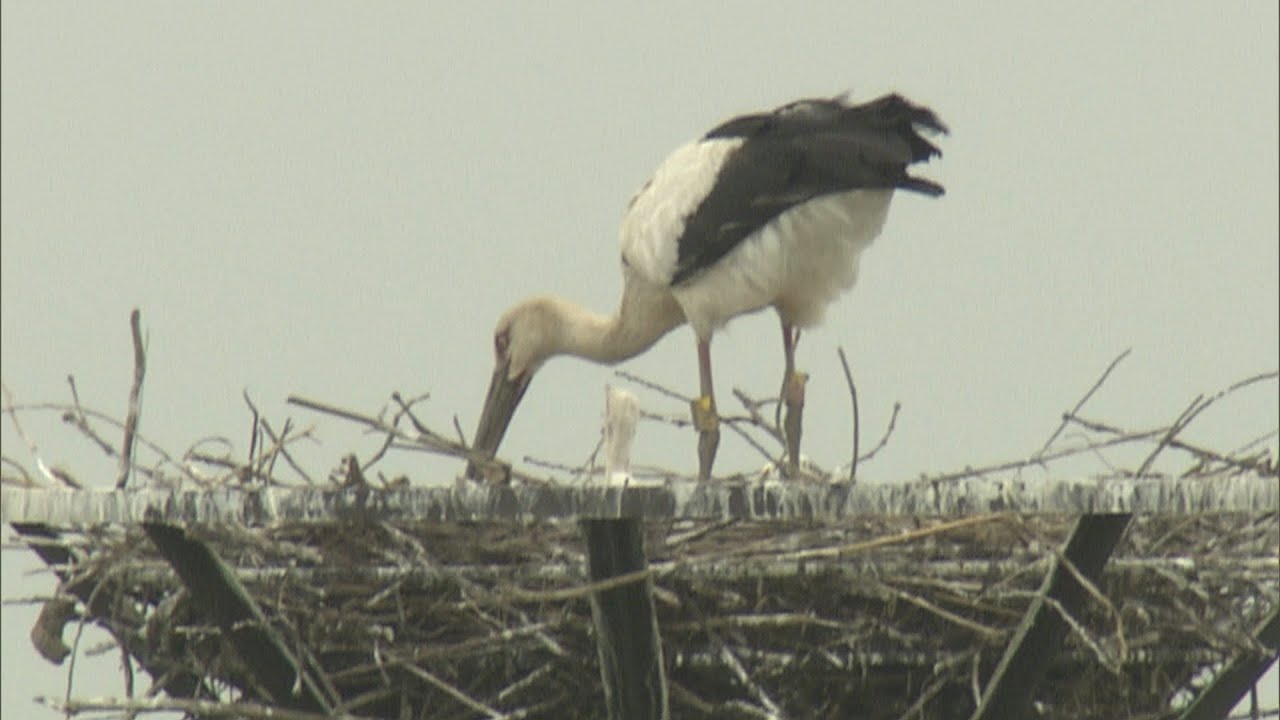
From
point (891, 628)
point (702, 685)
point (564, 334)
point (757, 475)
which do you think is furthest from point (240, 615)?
point (564, 334)

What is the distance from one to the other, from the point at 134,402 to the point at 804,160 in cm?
265

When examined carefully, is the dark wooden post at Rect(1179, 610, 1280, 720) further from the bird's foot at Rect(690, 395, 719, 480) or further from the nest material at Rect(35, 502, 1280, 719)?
the bird's foot at Rect(690, 395, 719, 480)

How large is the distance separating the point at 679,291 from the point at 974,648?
9.06 ft

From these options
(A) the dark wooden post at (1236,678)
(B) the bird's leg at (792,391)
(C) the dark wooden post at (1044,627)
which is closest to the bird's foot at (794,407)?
(B) the bird's leg at (792,391)

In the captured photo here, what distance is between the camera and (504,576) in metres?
6.30

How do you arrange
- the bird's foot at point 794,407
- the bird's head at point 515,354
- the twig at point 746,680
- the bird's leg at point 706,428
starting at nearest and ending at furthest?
the twig at point 746,680, the bird's foot at point 794,407, the bird's leg at point 706,428, the bird's head at point 515,354

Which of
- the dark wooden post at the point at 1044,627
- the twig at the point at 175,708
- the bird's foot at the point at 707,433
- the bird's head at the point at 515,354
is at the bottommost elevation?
the twig at the point at 175,708

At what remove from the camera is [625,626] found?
6008mm

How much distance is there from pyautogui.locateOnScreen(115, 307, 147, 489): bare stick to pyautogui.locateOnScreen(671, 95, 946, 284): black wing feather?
253 centimetres

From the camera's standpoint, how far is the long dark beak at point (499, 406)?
10047 mm

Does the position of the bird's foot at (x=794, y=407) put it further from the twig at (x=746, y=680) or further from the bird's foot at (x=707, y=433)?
the twig at (x=746, y=680)

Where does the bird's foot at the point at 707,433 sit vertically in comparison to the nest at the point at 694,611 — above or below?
above

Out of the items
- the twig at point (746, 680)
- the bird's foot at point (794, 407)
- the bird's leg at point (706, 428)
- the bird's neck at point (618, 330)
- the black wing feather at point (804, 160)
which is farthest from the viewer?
the bird's neck at point (618, 330)

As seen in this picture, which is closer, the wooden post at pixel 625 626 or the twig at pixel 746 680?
the wooden post at pixel 625 626
